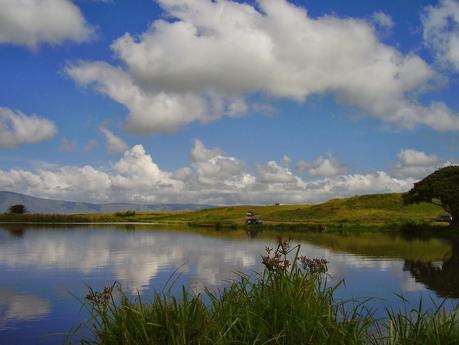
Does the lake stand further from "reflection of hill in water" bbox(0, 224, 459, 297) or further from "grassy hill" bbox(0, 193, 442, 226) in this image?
"grassy hill" bbox(0, 193, 442, 226)

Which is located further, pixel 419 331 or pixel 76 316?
pixel 76 316

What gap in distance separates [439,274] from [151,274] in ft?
62.3

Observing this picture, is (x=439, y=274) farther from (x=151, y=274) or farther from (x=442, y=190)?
(x=442, y=190)

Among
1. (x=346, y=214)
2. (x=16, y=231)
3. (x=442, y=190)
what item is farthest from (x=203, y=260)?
(x=346, y=214)

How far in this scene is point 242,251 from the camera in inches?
1969

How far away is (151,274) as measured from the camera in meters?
32.4

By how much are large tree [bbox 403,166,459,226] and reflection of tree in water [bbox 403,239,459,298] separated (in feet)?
105

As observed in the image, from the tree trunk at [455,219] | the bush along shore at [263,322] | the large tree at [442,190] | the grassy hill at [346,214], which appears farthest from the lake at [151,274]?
the grassy hill at [346,214]

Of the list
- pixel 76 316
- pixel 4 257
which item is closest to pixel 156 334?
pixel 76 316

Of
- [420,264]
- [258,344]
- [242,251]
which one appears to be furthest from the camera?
[242,251]

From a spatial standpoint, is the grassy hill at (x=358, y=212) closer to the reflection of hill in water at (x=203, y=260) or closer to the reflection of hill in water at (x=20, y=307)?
the reflection of hill in water at (x=203, y=260)

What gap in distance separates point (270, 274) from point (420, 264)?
34.4m

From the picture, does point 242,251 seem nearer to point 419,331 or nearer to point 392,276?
point 392,276

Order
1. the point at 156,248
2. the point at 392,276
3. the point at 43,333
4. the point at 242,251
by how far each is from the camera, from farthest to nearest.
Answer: the point at 156,248
the point at 242,251
the point at 392,276
the point at 43,333
